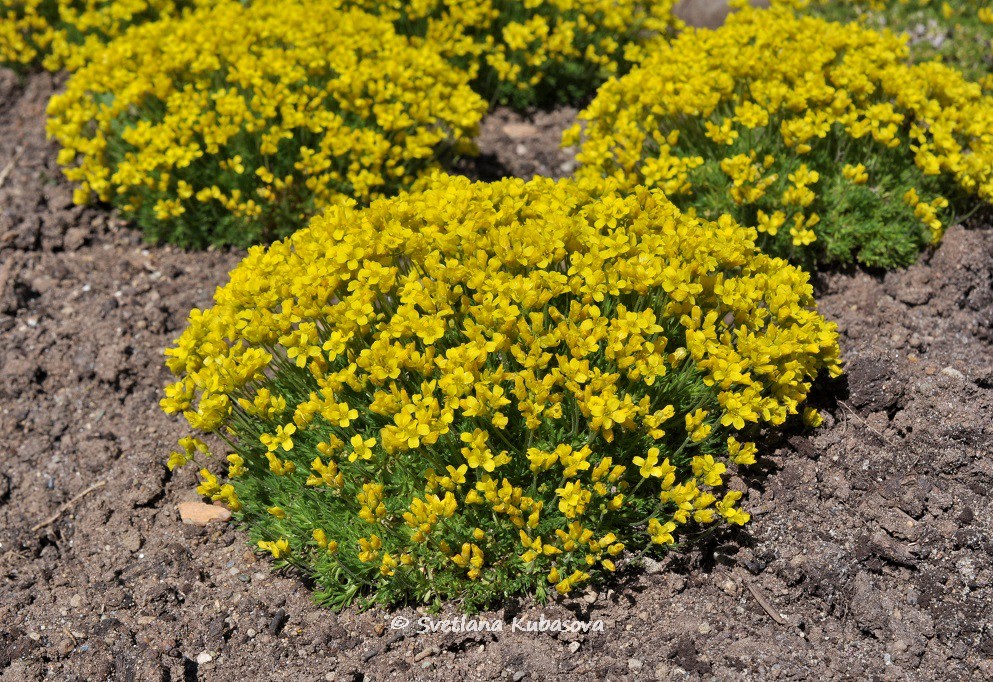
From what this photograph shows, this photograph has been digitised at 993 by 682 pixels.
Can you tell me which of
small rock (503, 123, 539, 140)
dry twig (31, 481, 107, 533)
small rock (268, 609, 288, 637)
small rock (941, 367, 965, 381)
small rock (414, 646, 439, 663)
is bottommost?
dry twig (31, 481, 107, 533)

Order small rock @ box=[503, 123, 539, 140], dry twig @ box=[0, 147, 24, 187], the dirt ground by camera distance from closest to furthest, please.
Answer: the dirt ground < dry twig @ box=[0, 147, 24, 187] < small rock @ box=[503, 123, 539, 140]

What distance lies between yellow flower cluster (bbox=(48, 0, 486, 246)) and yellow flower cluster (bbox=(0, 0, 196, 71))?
2.93 feet

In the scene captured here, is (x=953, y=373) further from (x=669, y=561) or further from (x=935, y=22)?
(x=935, y=22)

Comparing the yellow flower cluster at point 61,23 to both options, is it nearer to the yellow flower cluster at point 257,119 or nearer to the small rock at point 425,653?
the yellow flower cluster at point 257,119

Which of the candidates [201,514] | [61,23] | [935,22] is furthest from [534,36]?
[201,514]

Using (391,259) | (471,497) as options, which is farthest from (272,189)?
(471,497)

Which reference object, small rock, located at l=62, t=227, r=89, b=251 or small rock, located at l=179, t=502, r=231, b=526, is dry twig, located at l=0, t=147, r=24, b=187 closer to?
small rock, located at l=62, t=227, r=89, b=251

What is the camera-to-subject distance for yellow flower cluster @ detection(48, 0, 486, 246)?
17.9 feet

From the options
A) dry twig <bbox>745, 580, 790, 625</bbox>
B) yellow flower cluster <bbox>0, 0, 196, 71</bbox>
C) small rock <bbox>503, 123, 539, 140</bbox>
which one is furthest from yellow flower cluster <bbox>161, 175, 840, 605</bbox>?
yellow flower cluster <bbox>0, 0, 196, 71</bbox>

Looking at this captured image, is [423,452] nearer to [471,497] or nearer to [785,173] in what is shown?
[471,497]

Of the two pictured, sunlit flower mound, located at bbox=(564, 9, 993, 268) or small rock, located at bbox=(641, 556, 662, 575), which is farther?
sunlit flower mound, located at bbox=(564, 9, 993, 268)

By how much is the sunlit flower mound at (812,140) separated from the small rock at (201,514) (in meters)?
2.64

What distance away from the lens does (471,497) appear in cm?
349

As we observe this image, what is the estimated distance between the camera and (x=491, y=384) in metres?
3.77
